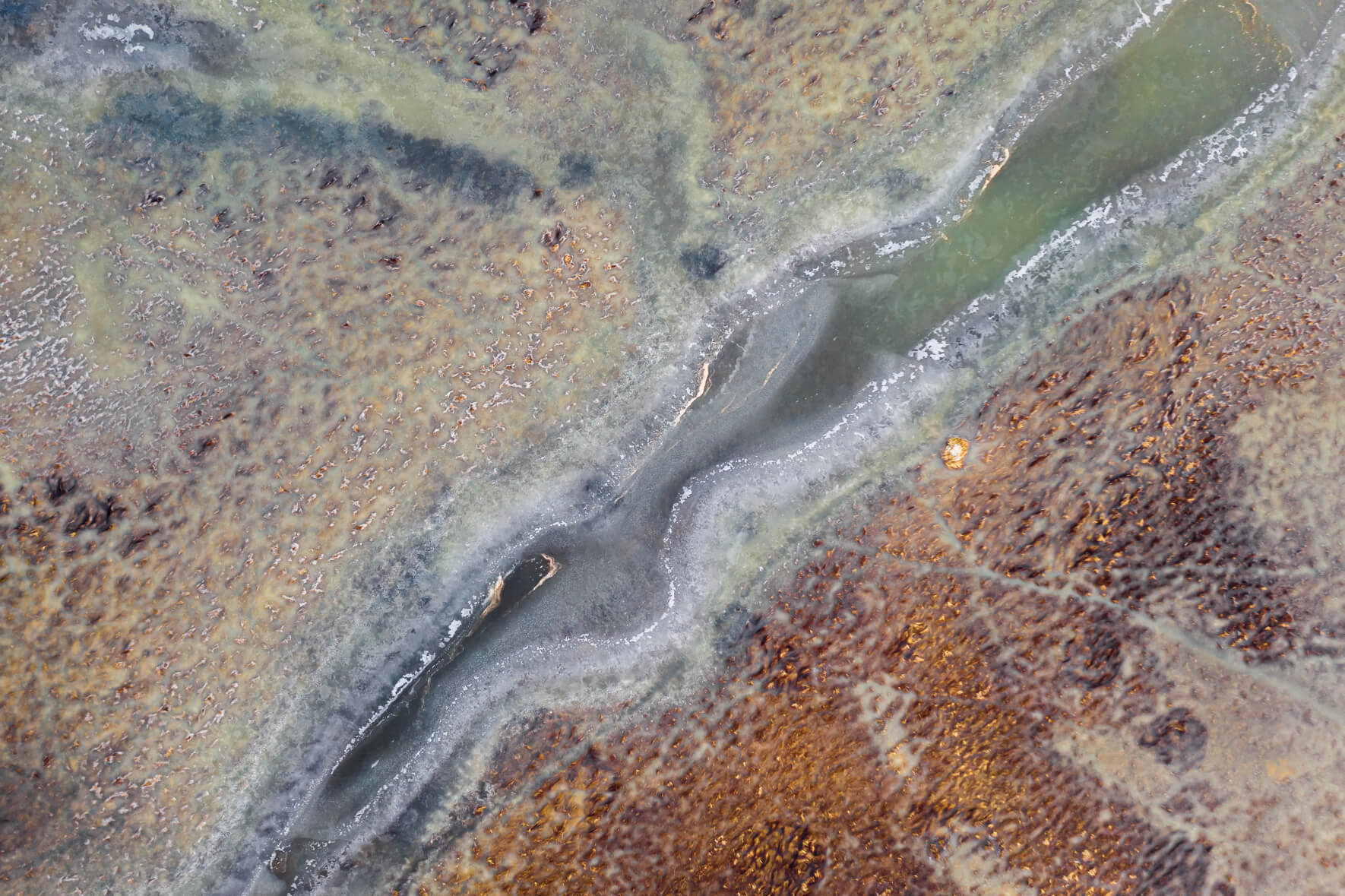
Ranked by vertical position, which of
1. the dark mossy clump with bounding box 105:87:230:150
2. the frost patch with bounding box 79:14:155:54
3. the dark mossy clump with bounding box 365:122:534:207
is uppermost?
the frost patch with bounding box 79:14:155:54

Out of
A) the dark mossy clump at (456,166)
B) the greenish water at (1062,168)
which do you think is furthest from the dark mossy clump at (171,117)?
the greenish water at (1062,168)

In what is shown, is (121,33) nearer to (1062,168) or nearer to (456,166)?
(456,166)

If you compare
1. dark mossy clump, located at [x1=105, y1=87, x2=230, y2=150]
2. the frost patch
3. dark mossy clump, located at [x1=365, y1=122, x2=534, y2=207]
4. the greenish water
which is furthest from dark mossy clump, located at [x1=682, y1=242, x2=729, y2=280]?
the frost patch

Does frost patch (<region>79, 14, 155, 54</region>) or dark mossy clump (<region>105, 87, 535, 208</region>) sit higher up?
frost patch (<region>79, 14, 155, 54</region>)

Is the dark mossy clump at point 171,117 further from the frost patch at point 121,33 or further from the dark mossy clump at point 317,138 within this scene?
the frost patch at point 121,33

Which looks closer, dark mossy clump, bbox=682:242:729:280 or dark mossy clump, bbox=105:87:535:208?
dark mossy clump, bbox=105:87:535:208

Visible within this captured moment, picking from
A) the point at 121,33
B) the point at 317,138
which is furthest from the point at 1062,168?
the point at 121,33

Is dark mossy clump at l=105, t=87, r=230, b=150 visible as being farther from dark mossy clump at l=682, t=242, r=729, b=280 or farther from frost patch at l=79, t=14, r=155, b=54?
dark mossy clump at l=682, t=242, r=729, b=280
